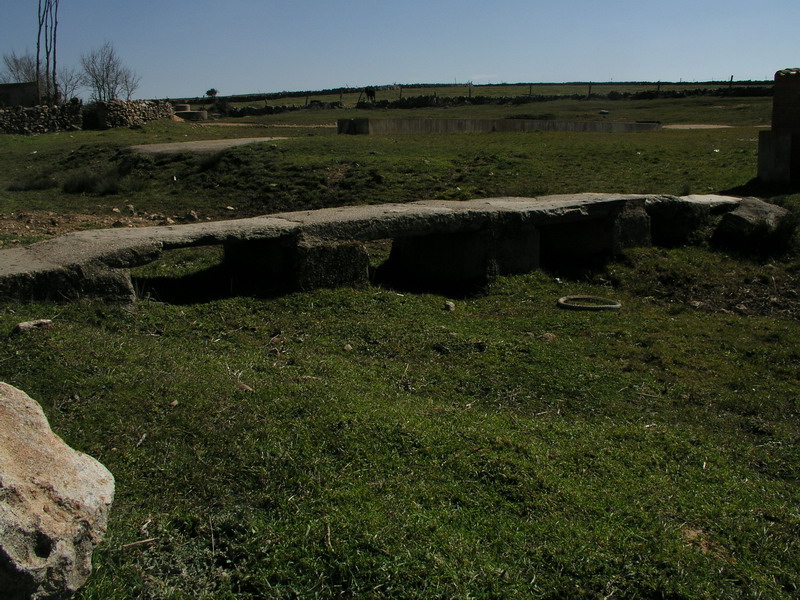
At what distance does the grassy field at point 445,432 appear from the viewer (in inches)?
119

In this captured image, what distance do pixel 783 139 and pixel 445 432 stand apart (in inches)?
401

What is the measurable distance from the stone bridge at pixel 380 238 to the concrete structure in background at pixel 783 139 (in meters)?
3.09

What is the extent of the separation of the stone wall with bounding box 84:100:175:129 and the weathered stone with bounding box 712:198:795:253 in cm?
2039

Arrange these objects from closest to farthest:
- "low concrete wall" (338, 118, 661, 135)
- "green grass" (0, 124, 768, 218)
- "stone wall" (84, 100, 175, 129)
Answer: "green grass" (0, 124, 768, 218), "low concrete wall" (338, 118, 661, 135), "stone wall" (84, 100, 175, 129)

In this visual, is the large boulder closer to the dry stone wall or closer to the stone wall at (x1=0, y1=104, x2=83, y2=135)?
the dry stone wall

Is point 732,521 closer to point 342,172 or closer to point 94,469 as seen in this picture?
point 94,469

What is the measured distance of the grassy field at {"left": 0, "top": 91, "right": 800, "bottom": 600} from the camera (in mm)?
3018

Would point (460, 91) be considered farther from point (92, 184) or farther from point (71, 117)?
point (92, 184)

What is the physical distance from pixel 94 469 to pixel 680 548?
233cm

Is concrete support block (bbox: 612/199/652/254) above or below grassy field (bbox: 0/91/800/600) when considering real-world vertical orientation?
above

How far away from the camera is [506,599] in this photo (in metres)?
2.86

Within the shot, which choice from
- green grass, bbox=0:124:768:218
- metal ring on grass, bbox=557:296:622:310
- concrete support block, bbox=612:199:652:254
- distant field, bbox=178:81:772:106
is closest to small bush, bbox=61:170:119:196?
green grass, bbox=0:124:768:218

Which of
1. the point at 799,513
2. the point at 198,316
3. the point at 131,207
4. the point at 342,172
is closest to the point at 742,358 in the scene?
the point at 799,513

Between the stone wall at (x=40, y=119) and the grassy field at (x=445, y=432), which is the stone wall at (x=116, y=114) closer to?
the stone wall at (x=40, y=119)
